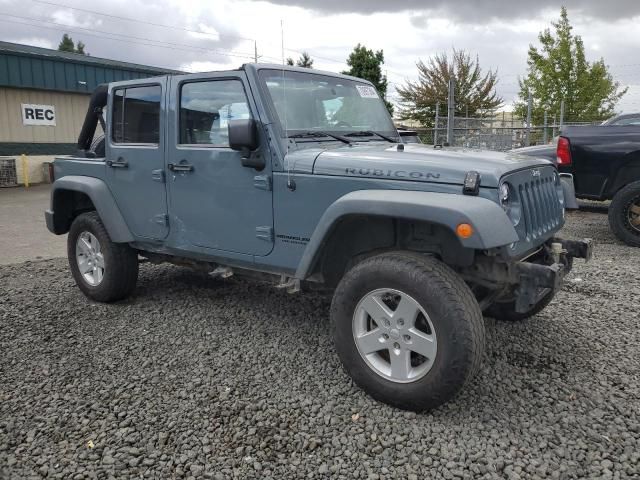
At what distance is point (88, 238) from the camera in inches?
193

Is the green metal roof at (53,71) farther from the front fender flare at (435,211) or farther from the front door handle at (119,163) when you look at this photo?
the front fender flare at (435,211)

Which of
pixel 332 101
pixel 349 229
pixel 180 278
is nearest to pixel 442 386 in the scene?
pixel 349 229

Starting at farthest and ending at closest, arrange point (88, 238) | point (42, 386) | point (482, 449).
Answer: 1. point (88, 238)
2. point (42, 386)
3. point (482, 449)

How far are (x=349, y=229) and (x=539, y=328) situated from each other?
178 cm

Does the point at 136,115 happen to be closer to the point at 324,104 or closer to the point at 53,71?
the point at 324,104

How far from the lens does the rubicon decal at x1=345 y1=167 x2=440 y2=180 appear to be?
2984mm

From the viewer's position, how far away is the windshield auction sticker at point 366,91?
4.37 metres

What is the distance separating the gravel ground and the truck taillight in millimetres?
2593

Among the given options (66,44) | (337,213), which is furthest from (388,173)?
(66,44)

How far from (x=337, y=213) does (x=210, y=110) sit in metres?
1.44

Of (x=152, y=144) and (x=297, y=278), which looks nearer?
(x=297, y=278)

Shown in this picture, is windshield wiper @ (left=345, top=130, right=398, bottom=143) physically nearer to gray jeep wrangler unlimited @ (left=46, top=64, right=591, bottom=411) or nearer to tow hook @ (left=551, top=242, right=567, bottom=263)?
gray jeep wrangler unlimited @ (left=46, top=64, right=591, bottom=411)

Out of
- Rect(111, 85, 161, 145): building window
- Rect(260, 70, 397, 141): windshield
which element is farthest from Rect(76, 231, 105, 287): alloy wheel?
Rect(260, 70, 397, 141): windshield

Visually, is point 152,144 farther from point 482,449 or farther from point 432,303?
point 482,449
